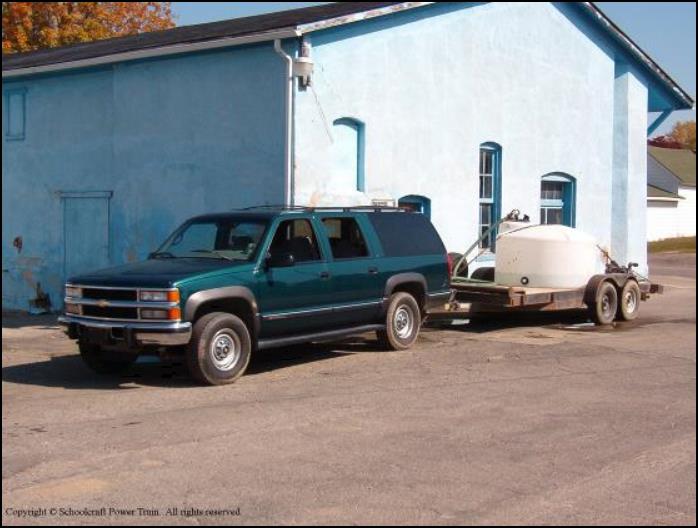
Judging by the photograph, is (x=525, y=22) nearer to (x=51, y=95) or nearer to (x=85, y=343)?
(x=51, y=95)

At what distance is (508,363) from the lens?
39.3 feet

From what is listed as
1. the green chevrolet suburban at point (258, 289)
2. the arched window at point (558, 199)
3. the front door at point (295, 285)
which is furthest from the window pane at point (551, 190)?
the front door at point (295, 285)

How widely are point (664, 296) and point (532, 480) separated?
57.2 feet

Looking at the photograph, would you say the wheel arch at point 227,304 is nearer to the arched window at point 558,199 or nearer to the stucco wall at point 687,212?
the arched window at point 558,199

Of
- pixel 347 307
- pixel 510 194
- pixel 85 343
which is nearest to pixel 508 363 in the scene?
pixel 347 307

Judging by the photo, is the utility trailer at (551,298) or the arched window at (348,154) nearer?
the utility trailer at (551,298)

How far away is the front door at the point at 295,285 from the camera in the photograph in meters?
11.0

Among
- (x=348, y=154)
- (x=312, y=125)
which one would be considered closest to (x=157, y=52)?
(x=312, y=125)

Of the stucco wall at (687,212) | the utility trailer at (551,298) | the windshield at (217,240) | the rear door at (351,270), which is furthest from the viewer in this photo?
the stucco wall at (687,212)

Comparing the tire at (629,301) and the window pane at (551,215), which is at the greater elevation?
the window pane at (551,215)

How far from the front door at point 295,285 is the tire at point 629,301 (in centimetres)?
704

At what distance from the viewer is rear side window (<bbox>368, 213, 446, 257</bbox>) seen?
12859 millimetres

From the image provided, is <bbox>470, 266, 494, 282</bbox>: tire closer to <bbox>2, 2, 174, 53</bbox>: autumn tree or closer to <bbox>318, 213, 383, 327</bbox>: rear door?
<bbox>318, 213, 383, 327</bbox>: rear door

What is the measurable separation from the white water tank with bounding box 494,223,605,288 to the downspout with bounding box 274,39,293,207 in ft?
11.9
